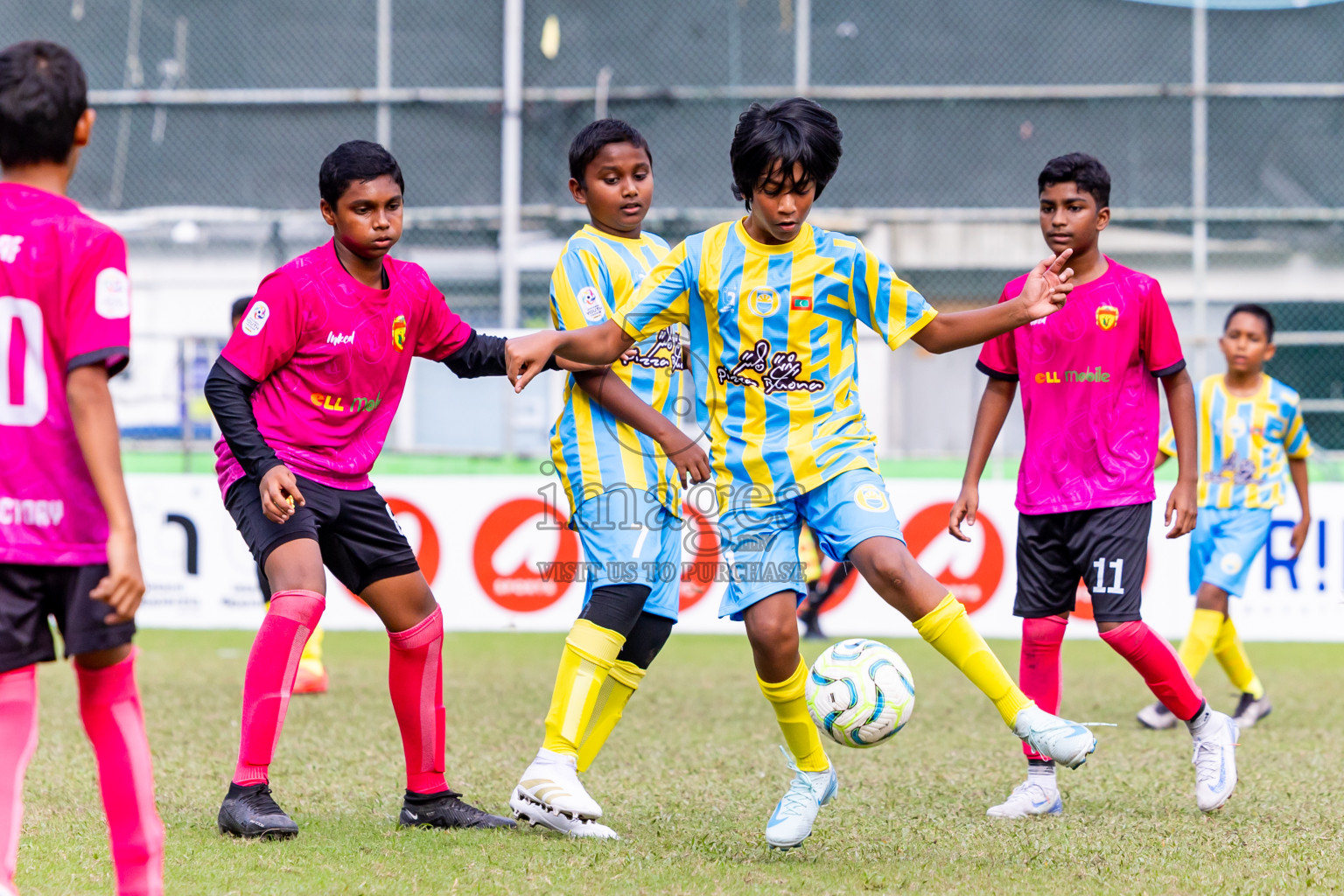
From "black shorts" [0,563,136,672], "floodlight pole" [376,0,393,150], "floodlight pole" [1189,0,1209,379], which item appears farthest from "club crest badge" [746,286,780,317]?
"floodlight pole" [376,0,393,150]

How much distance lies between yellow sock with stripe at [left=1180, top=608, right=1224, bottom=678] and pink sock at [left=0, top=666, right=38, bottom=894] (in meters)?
5.21

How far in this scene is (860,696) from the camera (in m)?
3.87

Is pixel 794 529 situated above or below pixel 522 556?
above

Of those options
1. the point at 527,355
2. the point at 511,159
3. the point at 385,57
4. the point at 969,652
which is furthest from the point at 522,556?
the point at 969,652

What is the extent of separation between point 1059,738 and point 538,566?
23.2 feet

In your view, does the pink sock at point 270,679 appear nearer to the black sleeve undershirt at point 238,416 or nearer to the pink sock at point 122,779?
the black sleeve undershirt at point 238,416

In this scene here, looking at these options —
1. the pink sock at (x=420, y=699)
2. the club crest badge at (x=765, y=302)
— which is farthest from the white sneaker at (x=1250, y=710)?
the pink sock at (x=420, y=699)

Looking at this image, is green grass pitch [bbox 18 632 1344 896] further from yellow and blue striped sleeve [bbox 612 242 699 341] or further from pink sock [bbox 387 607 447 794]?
yellow and blue striped sleeve [bbox 612 242 699 341]

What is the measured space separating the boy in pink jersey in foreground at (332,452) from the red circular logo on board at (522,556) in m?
6.15

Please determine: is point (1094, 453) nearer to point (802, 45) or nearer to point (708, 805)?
point (708, 805)

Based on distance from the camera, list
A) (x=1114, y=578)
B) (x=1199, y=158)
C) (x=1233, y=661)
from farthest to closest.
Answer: (x=1199, y=158) < (x=1233, y=661) < (x=1114, y=578)

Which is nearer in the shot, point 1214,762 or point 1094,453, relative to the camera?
point 1214,762

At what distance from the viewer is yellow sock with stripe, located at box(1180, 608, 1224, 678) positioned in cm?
662

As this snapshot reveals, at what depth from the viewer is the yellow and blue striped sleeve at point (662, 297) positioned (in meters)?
3.92
